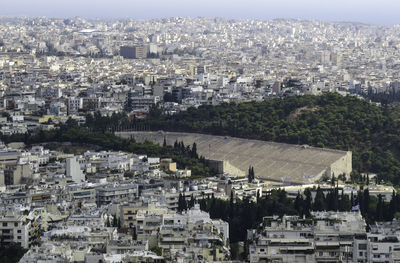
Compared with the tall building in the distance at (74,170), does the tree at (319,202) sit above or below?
above

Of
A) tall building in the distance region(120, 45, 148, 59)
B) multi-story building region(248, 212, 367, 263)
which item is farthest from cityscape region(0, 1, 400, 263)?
tall building in the distance region(120, 45, 148, 59)

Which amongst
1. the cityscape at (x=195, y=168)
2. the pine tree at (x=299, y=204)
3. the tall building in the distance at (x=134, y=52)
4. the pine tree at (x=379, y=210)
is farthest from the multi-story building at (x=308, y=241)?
the tall building in the distance at (x=134, y=52)

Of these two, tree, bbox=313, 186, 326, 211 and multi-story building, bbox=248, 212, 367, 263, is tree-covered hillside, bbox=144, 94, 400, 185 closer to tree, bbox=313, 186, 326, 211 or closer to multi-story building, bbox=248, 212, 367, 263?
tree, bbox=313, 186, 326, 211

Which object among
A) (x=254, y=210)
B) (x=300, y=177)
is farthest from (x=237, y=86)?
(x=254, y=210)

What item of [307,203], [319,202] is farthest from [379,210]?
[307,203]

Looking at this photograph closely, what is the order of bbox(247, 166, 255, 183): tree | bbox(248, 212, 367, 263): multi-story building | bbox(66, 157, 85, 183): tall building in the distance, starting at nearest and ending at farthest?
1. bbox(248, 212, 367, 263): multi-story building
2. bbox(66, 157, 85, 183): tall building in the distance
3. bbox(247, 166, 255, 183): tree

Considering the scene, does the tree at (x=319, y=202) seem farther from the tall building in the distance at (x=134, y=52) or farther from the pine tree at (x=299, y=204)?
the tall building in the distance at (x=134, y=52)
